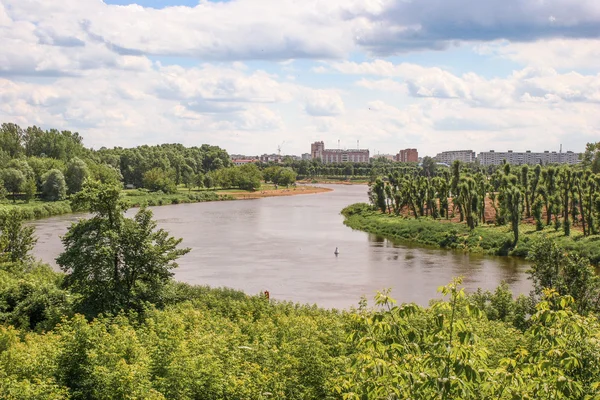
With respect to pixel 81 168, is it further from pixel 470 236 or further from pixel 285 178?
pixel 470 236

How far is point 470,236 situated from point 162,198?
5998 centimetres

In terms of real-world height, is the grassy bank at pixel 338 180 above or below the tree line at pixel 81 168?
below

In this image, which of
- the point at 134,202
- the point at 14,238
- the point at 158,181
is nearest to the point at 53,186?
the point at 134,202

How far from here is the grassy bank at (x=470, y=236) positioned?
4912 centimetres

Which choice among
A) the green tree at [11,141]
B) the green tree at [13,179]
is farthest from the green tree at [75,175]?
the green tree at [11,141]

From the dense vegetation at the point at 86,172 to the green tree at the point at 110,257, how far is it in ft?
151

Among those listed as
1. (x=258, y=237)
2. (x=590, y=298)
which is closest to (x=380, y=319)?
(x=590, y=298)

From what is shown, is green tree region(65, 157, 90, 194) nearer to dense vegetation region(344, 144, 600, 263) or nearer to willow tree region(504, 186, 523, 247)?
dense vegetation region(344, 144, 600, 263)

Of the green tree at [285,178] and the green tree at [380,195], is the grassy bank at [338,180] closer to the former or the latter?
the green tree at [285,178]

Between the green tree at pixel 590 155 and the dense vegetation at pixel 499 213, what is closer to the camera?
the dense vegetation at pixel 499 213

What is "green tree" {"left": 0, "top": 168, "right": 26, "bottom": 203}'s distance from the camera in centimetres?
8269

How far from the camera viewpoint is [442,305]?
697 centimetres

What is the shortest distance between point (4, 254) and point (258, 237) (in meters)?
28.9

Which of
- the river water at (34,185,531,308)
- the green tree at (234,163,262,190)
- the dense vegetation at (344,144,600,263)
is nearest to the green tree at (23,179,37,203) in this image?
the river water at (34,185,531,308)
